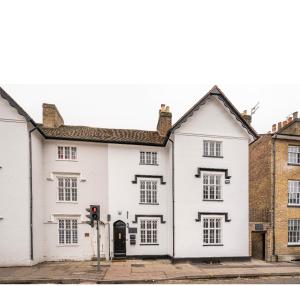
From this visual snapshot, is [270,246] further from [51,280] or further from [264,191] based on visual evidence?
[51,280]

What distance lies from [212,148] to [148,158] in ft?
15.6

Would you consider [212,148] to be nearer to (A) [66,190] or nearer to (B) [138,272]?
(B) [138,272]

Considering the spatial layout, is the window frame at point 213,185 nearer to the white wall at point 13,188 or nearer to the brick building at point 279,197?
the brick building at point 279,197

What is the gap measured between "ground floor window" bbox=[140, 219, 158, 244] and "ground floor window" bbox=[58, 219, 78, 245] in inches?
180

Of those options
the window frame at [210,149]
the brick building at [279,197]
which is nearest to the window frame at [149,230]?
the window frame at [210,149]

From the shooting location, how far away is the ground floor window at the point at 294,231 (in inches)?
627

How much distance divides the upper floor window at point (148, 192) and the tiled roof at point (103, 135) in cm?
293

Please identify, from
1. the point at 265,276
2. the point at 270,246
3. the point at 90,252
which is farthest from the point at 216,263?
the point at 90,252

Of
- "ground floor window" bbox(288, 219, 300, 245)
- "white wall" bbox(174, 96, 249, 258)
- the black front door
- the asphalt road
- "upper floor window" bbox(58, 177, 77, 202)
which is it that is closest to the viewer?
the asphalt road

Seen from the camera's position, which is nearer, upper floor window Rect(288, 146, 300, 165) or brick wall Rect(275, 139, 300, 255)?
brick wall Rect(275, 139, 300, 255)

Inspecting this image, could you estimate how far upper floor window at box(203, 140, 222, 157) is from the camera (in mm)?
15609

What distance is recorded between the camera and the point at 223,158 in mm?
15664

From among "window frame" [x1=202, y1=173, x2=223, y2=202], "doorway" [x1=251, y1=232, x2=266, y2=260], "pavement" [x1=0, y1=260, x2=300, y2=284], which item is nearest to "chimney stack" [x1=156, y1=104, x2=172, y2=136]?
"window frame" [x1=202, y1=173, x2=223, y2=202]

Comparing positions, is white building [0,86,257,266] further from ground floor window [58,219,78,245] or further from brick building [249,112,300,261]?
brick building [249,112,300,261]
